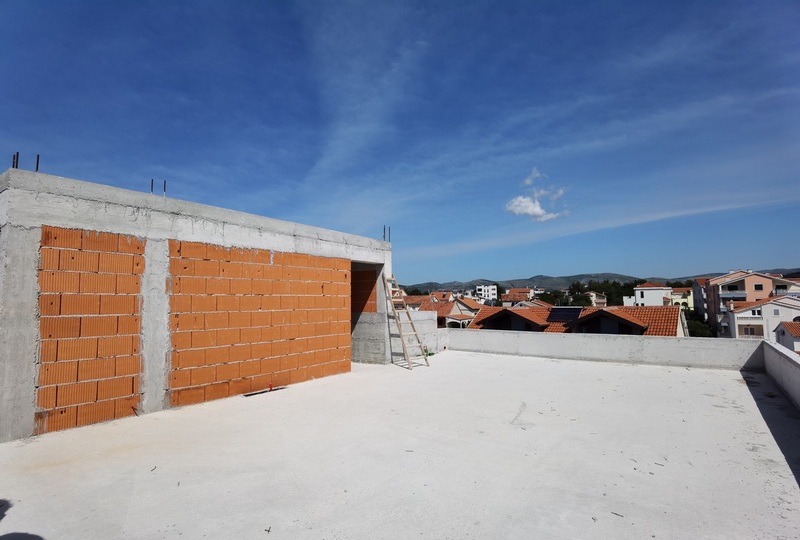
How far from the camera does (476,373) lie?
9367 millimetres

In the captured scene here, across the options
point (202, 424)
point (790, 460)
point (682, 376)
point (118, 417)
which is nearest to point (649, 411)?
point (790, 460)

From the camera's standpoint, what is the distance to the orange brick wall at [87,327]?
5.07m

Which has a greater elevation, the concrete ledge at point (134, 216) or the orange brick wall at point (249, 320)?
the concrete ledge at point (134, 216)

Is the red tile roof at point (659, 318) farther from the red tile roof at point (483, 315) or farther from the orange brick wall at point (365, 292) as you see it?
the orange brick wall at point (365, 292)

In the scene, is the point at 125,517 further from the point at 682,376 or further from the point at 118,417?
the point at 682,376

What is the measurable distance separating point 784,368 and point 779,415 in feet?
6.50

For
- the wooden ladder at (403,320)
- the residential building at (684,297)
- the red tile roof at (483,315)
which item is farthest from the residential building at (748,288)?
the wooden ladder at (403,320)

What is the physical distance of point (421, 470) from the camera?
3.99 metres

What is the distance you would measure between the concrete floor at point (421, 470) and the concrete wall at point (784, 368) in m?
0.34

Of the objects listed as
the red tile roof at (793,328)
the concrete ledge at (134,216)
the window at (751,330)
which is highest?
the concrete ledge at (134,216)

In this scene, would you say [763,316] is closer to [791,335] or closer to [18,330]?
[791,335]

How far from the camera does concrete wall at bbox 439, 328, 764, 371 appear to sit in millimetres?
9547

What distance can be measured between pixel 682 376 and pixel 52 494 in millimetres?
10325

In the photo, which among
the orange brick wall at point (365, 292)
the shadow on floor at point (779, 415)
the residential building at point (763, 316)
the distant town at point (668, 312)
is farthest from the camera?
the residential building at point (763, 316)
